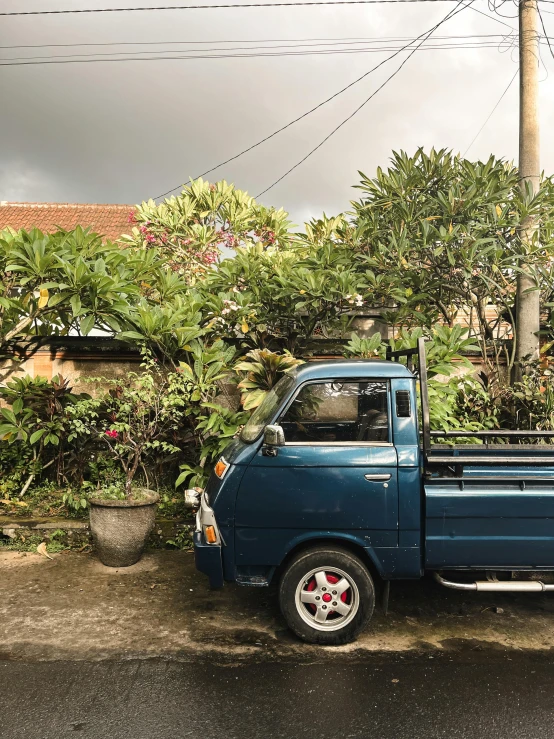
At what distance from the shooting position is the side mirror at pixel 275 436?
3.62 meters

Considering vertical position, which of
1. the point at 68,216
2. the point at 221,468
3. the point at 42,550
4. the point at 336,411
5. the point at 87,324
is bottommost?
the point at 42,550

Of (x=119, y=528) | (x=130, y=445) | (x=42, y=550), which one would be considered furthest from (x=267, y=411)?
(x=42, y=550)

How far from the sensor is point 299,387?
385 cm

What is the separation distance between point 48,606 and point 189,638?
1.24m

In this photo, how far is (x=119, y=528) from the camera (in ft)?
16.6

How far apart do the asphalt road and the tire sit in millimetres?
224

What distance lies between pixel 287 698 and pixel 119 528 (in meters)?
2.46

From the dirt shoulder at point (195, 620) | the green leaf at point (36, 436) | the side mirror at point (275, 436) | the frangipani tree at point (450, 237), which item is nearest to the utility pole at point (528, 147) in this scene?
the frangipani tree at point (450, 237)

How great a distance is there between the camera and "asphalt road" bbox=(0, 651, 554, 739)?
2832 mm

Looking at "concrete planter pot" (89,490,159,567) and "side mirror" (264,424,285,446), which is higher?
"side mirror" (264,424,285,446)

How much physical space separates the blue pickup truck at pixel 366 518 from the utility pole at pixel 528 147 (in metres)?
3.17

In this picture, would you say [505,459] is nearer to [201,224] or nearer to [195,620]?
[195,620]

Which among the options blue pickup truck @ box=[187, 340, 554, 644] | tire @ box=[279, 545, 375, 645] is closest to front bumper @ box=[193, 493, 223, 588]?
blue pickup truck @ box=[187, 340, 554, 644]

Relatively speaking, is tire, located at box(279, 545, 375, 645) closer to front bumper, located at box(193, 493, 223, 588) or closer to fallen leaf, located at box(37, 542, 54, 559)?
front bumper, located at box(193, 493, 223, 588)
